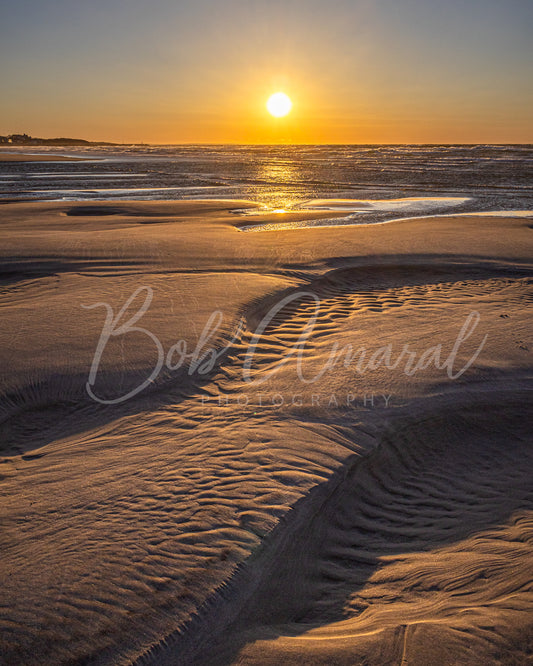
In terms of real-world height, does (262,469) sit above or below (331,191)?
below

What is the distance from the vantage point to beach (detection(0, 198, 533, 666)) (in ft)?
8.36

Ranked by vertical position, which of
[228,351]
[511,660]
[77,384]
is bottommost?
[511,660]

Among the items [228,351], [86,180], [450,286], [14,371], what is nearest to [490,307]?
[450,286]

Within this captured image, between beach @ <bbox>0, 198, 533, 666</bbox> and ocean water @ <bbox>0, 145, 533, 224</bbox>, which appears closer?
beach @ <bbox>0, 198, 533, 666</bbox>

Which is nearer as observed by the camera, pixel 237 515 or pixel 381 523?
pixel 237 515

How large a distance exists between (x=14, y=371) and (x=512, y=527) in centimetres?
469

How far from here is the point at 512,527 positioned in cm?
341

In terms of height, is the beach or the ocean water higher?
the ocean water

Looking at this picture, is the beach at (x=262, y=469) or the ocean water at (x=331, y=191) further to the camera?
the ocean water at (x=331, y=191)

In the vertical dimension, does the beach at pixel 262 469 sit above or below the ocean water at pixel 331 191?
→ below

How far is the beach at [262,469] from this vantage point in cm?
255

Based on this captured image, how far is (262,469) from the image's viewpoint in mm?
3775

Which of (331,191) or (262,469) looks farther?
(331,191)

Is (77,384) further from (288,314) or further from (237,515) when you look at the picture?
(288,314)
